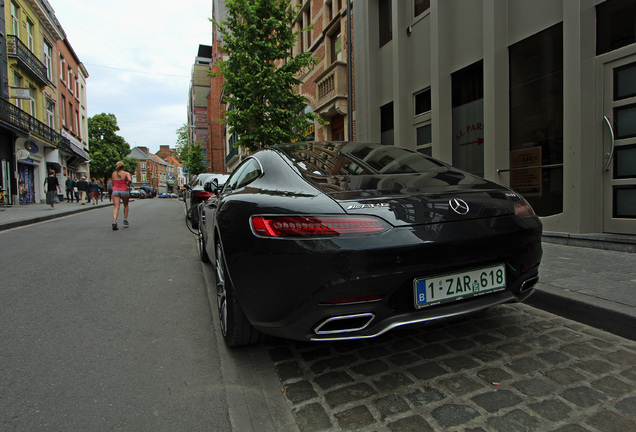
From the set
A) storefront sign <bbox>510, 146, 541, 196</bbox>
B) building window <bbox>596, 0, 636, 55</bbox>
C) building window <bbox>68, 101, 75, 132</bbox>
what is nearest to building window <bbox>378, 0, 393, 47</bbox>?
storefront sign <bbox>510, 146, 541, 196</bbox>

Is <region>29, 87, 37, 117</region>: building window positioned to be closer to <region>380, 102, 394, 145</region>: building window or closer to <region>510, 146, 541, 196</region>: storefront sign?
<region>380, 102, 394, 145</region>: building window

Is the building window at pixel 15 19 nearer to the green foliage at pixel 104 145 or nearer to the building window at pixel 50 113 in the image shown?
the building window at pixel 50 113

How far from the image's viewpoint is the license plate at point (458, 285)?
1907 mm

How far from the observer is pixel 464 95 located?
8.02 metres

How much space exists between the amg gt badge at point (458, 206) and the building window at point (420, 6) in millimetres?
8525

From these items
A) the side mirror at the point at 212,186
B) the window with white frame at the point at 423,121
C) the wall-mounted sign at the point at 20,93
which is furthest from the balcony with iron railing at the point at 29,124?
the side mirror at the point at 212,186

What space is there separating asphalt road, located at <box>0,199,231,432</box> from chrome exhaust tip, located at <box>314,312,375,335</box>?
0.62 metres

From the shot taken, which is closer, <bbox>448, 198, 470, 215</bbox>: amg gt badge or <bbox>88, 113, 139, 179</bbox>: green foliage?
<bbox>448, 198, 470, 215</bbox>: amg gt badge

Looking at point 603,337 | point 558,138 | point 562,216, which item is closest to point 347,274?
point 603,337

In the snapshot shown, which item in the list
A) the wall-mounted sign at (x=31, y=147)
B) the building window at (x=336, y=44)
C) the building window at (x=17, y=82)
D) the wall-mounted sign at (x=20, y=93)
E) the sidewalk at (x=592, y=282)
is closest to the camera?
the sidewalk at (x=592, y=282)

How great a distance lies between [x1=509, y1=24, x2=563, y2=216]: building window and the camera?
19.3 ft

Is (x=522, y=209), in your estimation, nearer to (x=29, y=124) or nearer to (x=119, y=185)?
(x=119, y=185)

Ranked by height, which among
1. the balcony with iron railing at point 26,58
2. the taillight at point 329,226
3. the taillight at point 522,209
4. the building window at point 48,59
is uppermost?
the building window at point 48,59

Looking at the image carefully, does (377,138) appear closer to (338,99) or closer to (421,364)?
(338,99)
